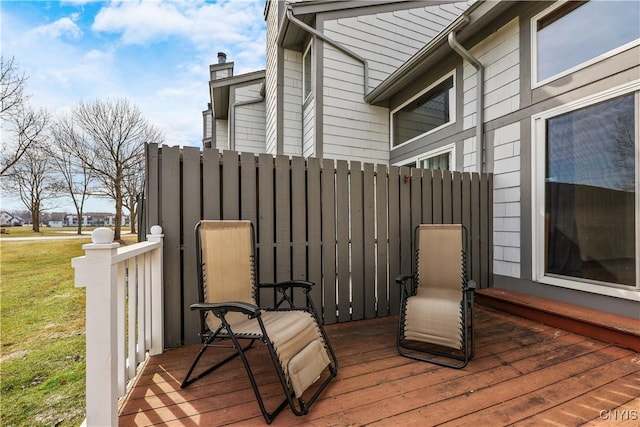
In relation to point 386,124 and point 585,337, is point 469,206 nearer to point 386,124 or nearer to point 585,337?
point 585,337

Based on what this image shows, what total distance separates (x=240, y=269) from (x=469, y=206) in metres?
3.13

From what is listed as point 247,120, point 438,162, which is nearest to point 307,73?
point 247,120

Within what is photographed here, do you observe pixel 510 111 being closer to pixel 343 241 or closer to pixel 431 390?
pixel 343 241

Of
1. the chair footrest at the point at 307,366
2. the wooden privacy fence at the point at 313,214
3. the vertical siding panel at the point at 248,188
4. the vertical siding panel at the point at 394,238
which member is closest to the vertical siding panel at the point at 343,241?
the wooden privacy fence at the point at 313,214

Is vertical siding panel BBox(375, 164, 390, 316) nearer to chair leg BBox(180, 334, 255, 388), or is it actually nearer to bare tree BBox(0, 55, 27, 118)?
chair leg BBox(180, 334, 255, 388)

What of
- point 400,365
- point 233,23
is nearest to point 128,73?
point 233,23

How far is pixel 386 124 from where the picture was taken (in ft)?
19.6

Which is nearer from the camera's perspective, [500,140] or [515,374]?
[515,374]

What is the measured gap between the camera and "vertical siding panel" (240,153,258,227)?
112 inches

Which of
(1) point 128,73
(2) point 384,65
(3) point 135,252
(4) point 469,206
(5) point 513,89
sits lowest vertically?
(3) point 135,252

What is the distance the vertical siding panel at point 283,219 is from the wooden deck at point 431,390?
78cm

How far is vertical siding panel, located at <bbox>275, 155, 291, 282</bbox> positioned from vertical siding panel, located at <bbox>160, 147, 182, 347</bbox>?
2.97ft

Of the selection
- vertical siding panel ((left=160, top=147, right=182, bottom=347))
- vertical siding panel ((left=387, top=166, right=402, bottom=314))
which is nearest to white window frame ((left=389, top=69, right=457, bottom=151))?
vertical siding panel ((left=387, top=166, right=402, bottom=314))

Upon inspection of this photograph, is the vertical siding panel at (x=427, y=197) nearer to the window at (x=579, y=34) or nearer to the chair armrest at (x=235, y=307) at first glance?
the window at (x=579, y=34)
